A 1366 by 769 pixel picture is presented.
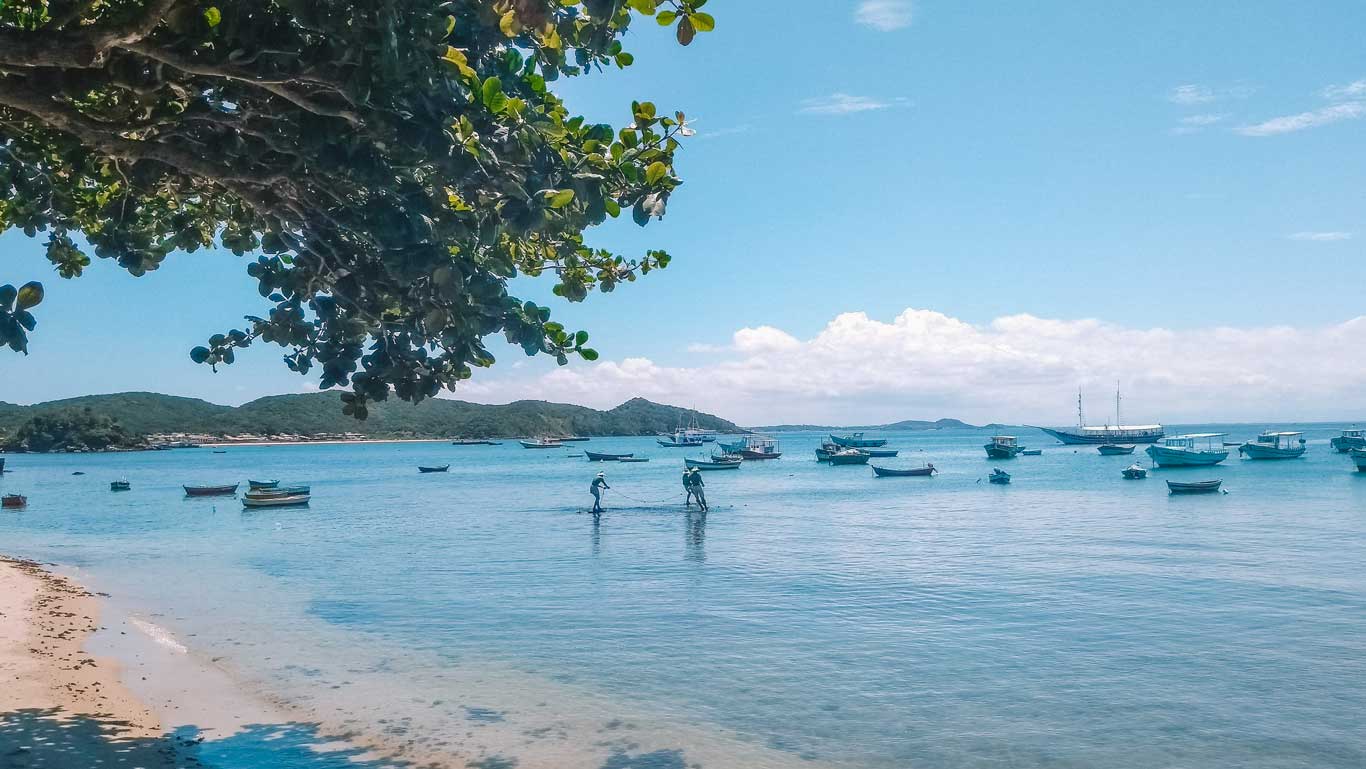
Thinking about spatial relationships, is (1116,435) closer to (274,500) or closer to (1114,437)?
(1114,437)

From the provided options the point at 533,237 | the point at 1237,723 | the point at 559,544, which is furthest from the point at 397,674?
the point at 559,544

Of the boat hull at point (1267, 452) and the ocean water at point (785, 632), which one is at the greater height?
the boat hull at point (1267, 452)

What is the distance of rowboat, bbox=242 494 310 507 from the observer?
48.1m

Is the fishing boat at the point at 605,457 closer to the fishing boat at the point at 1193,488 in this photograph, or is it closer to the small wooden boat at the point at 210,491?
the small wooden boat at the point at 210,491

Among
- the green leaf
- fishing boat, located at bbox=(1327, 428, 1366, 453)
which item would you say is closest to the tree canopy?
the green leaf

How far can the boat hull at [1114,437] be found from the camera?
11831 centimetres

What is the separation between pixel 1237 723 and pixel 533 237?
10823mm

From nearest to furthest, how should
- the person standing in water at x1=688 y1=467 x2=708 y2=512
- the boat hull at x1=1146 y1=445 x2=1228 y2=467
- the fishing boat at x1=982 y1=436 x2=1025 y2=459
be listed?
the person standing in water at x1=688 y1=467 x2=708 y2=512, the boat hull at x1=1146 y1=445 x2=1228 y2=467, the fishing boat at x1=982 y1=436 x2=1025 y2=459

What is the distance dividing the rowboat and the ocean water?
24.6ft

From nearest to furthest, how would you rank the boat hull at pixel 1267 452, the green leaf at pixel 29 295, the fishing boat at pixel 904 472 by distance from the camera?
the green leaf at pixel 29 295, the fishing boat at pixel 904 472, the boat hull at pixel 1267 452

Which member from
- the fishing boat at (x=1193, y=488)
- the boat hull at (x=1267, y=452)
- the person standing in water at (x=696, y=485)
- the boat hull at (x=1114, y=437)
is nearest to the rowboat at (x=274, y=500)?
the person standing in water at (x=696, y=485)

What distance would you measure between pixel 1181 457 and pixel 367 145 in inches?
3348

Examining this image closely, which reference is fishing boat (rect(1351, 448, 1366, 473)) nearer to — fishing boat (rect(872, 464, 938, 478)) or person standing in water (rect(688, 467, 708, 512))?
fishing boat (rect(872, 464, 938, 478))

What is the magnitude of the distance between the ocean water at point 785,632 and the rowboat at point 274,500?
24.6ft
